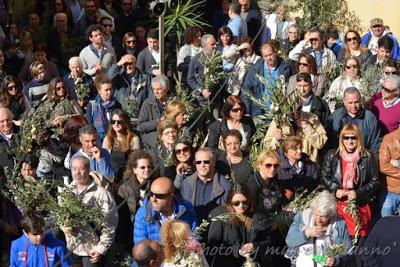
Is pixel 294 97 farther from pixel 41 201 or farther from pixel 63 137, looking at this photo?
pixel 41 201

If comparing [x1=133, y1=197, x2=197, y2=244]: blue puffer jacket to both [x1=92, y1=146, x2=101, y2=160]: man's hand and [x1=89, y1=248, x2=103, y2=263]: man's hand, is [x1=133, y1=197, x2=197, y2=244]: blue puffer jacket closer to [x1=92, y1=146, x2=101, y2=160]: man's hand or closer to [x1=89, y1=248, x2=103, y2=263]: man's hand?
[x1=89, y1=248, x2=103, y2=263]: man's hand

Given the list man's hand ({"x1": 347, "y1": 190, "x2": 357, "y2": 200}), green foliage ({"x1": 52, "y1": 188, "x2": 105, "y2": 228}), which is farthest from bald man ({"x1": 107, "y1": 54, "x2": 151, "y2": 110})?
green foliage ({"x1": 52, "y1": 188, "x2": 105, "y2": 228})

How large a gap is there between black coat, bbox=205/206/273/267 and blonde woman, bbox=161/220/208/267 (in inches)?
31.2

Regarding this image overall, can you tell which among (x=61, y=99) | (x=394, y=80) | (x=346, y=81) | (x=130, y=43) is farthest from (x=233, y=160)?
(x=130, y=43)

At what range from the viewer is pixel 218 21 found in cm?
1812

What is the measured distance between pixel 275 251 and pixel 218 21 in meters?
8.17

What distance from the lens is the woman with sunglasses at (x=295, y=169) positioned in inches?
454

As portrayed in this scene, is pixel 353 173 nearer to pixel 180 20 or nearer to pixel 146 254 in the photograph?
pixel 146 254

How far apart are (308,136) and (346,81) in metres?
1.72

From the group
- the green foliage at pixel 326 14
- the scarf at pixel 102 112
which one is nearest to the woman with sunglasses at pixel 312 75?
the scarf at pixel 102 112

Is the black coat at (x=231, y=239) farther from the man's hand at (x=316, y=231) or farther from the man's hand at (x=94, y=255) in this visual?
the man's hand at (x=94, y=255)

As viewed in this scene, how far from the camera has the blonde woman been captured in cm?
911

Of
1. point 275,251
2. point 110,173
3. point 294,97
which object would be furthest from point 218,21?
point 275,251

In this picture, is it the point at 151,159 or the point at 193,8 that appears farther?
the point at 193,8
